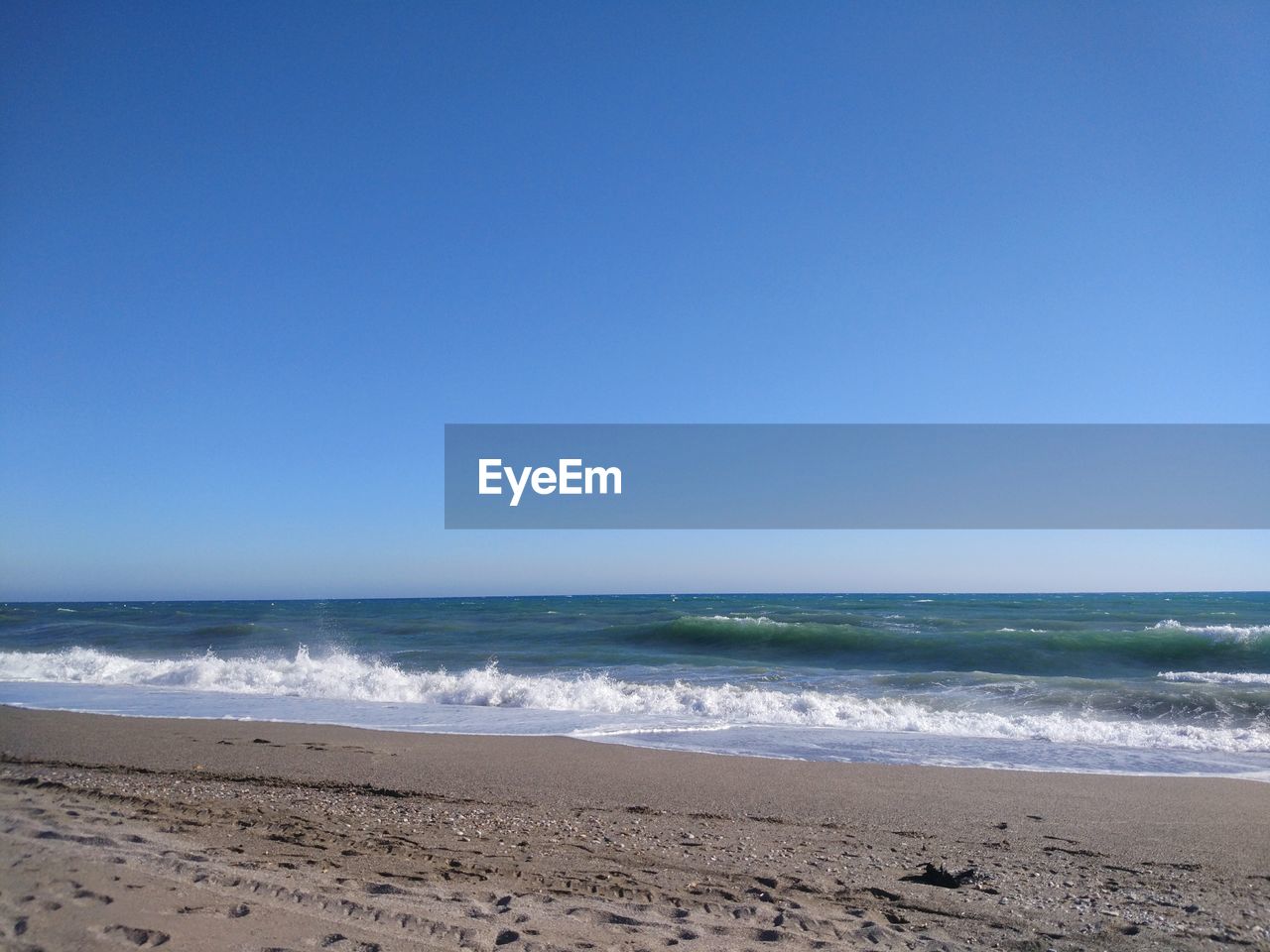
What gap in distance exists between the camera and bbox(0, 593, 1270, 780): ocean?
33.1 ft

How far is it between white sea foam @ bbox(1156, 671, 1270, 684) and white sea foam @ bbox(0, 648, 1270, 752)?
562 cm

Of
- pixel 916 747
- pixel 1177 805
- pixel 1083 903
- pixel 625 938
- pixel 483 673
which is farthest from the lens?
pixel 483 673

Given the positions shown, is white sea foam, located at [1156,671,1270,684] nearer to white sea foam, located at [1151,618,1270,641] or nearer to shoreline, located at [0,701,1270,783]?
white sea foam, located at [1151,618,1270,641]

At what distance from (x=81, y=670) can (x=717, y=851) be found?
61.9 ft

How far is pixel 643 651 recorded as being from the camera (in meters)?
23.0

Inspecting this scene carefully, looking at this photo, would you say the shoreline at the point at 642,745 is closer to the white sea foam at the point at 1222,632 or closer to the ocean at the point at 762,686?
the ocean at the point at 762,686

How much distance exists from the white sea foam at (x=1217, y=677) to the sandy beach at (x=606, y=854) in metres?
9.56

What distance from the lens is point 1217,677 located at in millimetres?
16062

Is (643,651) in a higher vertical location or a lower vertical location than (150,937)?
lower

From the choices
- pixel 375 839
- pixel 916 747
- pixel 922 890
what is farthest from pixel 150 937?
pixel 916 747

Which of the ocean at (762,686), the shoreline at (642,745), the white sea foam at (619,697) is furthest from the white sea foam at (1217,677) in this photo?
the shoreline at (642,745)

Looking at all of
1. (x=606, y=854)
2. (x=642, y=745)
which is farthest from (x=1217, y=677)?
(x=606, y=854)

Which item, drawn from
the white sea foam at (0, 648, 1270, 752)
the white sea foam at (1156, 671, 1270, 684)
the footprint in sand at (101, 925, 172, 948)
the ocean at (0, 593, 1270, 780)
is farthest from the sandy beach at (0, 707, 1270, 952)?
the white sea foam at (1156, 671, 1270, 684)

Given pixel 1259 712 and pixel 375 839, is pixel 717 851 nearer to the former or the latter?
pixel 375 839
